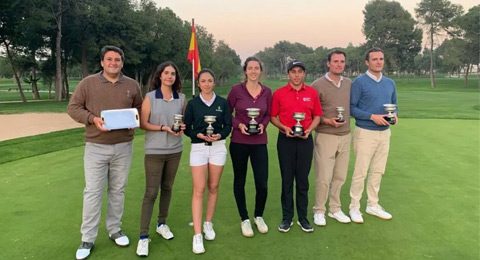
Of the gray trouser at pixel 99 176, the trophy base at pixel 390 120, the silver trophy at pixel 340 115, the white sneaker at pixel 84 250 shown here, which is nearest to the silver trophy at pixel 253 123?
the silver trophy at pixel 340 115

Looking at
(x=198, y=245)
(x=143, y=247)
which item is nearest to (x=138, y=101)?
(x=143, y=247)

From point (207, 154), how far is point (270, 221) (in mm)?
1229

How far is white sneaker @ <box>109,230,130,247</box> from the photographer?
340 cm

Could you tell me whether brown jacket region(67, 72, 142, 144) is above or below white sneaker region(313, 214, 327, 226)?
above

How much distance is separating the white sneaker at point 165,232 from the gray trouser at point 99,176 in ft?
1.44

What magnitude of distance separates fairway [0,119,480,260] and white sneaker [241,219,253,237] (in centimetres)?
8

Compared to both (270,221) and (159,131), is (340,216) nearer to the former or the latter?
(270,221)

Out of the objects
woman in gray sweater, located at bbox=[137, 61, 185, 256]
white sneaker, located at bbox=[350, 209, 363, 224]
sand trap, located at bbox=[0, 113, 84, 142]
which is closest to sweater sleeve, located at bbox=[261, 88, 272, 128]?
woman in gray sweater, located at bbox=[137, 61, 185, 256]

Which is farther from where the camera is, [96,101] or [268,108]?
[268,108]

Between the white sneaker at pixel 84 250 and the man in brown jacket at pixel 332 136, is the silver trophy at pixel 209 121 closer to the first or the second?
the man in brown jacket at pixel 332 136

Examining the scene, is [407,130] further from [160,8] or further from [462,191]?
[160,8]

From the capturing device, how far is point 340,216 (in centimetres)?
404

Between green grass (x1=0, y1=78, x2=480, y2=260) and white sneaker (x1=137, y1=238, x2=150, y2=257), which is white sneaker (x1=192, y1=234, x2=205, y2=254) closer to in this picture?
green grass (x1=0, y1=78, x2=480, y2=260)

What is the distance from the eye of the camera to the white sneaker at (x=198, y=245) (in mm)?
3181
